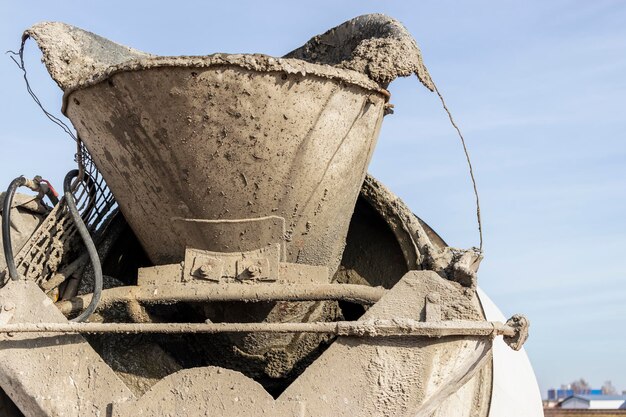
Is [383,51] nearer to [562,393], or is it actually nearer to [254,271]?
[254,271]

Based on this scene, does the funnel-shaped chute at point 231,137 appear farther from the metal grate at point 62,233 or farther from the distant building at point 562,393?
the distant building at point 562,393

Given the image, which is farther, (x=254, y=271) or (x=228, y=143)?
(x=254, y=271)

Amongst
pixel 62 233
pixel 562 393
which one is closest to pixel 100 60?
pixel 62 233

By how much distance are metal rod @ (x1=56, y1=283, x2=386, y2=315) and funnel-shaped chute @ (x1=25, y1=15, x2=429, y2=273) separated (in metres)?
0.21

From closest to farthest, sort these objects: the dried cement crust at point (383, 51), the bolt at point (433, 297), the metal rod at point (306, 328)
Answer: the metal rod at point (306, 328)
the bolt at point (433, 297)
the dried cement crust at point (383, 51)

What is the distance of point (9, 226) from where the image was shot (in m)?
4.36

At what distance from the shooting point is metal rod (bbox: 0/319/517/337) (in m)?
3.80

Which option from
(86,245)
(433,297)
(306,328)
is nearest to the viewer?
(306,328)

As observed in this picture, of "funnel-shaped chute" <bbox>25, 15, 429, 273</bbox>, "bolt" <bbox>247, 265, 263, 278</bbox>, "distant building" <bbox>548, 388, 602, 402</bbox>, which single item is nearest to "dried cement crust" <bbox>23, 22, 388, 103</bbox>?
"funnel-shaped chute" <bbox>25, 15, 429, 273</bbox>

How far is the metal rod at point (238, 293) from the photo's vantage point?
A: 410cm

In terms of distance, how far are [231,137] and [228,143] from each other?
29 mm

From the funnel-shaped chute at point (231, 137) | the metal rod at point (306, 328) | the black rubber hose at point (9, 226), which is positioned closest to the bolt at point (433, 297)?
the metal rod at point (306, 328)

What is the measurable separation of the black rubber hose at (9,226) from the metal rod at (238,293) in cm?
34

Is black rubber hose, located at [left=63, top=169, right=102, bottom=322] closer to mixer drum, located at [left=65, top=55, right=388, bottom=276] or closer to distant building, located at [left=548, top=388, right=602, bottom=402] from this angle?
mixer drum, located at [left=65, top=55, right=388, bottom=276]
